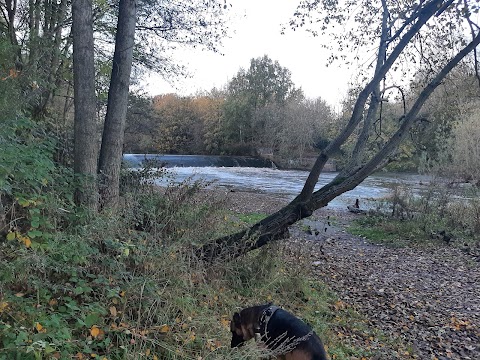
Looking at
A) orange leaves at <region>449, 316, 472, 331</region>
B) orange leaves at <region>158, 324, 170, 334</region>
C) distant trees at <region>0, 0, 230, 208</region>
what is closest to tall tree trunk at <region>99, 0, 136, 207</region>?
distant trees at <region>0, 0, 230, 208</region>

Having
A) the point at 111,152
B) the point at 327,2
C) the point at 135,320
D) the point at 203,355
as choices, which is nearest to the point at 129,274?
the point at 135,320

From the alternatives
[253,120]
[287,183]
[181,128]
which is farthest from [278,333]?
[181,128]

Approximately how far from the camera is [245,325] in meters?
3.77

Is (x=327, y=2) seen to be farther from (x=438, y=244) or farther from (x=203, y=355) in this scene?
(x=438, y=244)

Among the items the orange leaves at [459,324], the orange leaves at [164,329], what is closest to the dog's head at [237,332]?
the orange leaves at [164,329]

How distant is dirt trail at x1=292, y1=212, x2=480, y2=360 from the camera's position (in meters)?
5.63

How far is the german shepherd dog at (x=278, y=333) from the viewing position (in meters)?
3.39

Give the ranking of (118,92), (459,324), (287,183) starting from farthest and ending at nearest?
(287,183), (459,324), (118,92)

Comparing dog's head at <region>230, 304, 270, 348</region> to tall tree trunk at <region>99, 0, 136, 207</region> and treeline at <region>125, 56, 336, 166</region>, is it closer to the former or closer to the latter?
tall tree trunk at <region>99, 0, 136, 207</region>

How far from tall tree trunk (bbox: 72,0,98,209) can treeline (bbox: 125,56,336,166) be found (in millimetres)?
35388

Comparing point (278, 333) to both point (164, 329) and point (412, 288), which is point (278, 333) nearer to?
point (164, 329)

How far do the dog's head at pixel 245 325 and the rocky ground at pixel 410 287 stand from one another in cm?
277

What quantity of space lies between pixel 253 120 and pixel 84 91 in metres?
42.0

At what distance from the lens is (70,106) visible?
852cm
